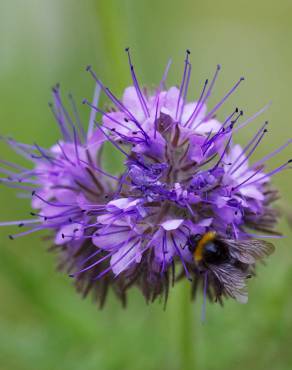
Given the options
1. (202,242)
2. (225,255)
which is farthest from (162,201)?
(225,255)

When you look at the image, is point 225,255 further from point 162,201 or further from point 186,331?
point 186,331

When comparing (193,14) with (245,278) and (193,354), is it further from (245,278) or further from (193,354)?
(245,278)

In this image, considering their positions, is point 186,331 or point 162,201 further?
point 186,331

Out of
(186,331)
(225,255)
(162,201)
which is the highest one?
(162,201)

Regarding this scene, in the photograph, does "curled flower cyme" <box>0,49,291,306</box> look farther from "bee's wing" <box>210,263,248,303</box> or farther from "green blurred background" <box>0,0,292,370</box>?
"green blurred background" <box>0,0,292,370</box>

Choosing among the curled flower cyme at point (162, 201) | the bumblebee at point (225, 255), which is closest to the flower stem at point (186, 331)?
the curled flower cyme at point (162, 201)

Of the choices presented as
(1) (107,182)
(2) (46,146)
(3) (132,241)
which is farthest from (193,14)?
(3) (132,241)
